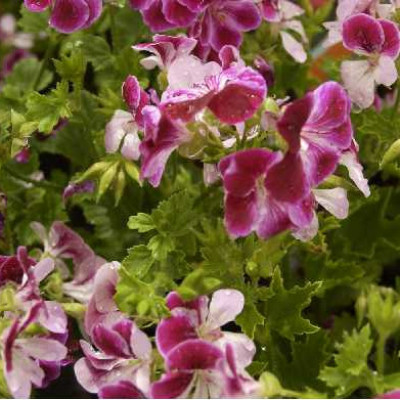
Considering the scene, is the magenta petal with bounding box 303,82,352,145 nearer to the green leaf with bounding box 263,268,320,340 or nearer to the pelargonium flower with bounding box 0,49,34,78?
the green leaf with bounding box 263,268,320,340

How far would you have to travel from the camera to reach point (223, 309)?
0.89 metres

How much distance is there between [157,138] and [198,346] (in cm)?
19

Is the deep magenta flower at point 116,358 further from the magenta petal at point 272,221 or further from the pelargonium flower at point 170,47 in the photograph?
the pelargonium flower at point 170,47

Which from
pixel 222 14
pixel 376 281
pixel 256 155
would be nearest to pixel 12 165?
pixel 222 14

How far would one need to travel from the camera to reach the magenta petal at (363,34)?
3.45 feet

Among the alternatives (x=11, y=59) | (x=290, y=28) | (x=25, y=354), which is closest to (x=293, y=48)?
(x=290, y=28)

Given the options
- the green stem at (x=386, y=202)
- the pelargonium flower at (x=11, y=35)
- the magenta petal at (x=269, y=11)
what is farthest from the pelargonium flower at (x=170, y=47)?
the pelargonium flower at (x=11, y=35)

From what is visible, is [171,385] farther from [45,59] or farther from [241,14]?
[45,59]

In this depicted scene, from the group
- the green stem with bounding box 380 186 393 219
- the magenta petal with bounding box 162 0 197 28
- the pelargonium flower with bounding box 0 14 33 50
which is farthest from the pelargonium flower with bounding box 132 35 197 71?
the pelargonium flower with bounding box 0 14 33 50

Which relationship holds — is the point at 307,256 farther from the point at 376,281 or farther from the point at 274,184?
the point at 274,184

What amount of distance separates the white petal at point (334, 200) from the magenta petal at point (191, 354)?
0.22 m

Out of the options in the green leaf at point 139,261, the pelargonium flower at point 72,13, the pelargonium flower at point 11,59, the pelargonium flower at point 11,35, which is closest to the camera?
the green leaf at point 139,261

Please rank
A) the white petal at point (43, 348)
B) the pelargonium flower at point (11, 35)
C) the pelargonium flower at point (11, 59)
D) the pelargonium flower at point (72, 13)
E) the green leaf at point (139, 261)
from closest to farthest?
1. the white petal at point (43, 348)
2. the green leaf at point (139, 261)
3. the pelargonium flower at point (72, 13)
4. the pelargonium flower at point (11, 59)
5. the pelargonium flower at point (11, 35)

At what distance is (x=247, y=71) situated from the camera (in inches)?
35.2
